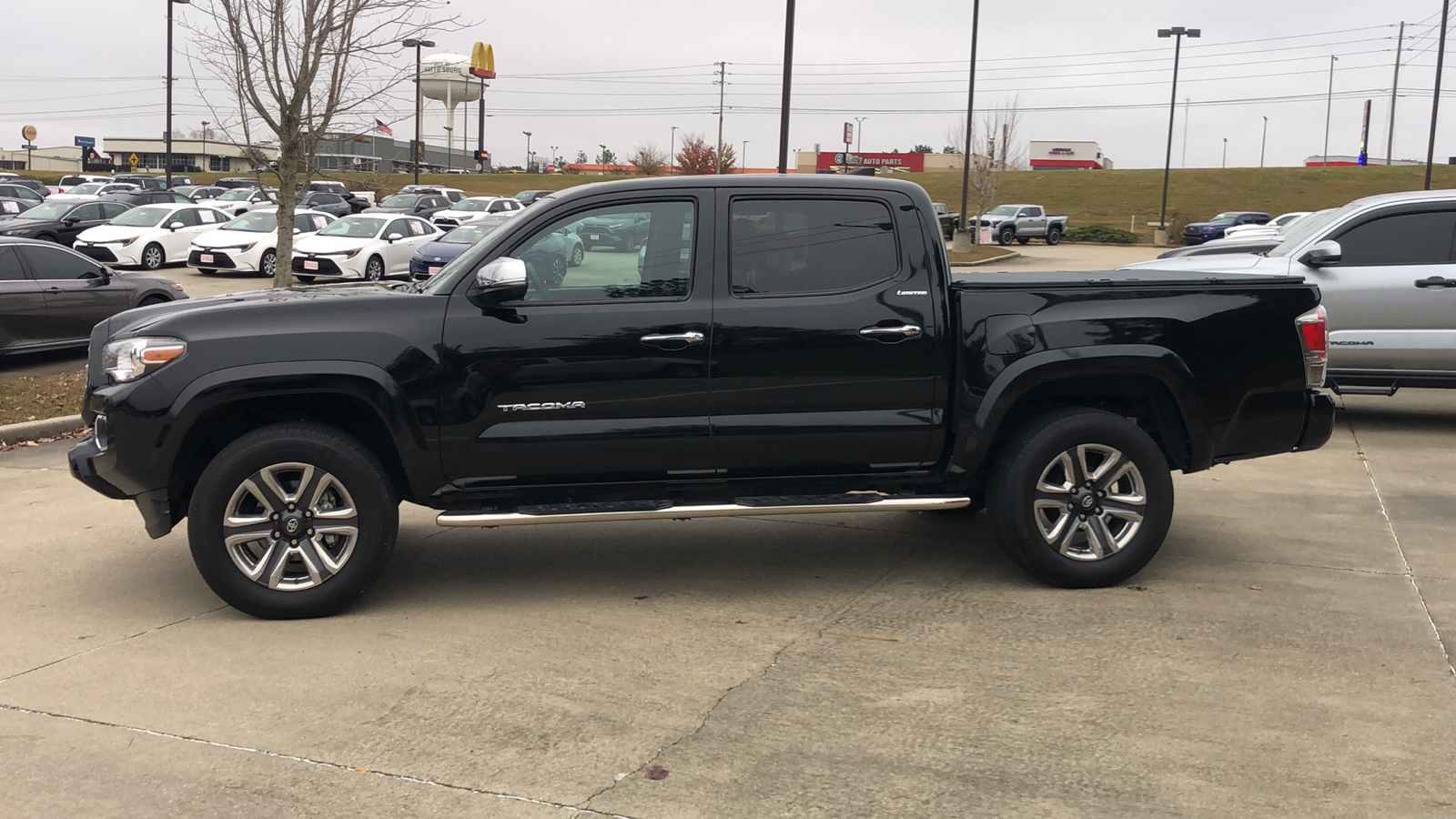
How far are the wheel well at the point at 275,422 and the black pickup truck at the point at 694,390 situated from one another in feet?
0.05

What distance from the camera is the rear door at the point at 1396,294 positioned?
32.3 ft

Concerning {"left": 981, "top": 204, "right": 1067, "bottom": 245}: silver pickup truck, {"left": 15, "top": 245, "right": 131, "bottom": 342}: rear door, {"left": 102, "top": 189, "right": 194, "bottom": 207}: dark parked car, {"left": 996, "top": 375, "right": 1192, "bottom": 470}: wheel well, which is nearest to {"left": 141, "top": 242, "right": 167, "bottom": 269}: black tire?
{"left": 102, "top": 189, "right": 194, "bottom": 207}: dark parked car

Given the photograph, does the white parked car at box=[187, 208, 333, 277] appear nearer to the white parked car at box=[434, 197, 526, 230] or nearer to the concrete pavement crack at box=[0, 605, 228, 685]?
the white parked car at box=[434, 197, 526, 230]

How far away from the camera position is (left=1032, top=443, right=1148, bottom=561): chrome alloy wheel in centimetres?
577

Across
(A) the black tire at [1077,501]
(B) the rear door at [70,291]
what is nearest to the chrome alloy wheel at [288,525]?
(A) the black tire at [1077,501]

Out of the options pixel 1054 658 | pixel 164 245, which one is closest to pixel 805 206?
pixel 1054 658

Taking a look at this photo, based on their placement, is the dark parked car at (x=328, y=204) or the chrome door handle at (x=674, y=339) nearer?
the chrome door handle at (x=674, y=339)

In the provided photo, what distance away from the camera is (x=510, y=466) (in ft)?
17.9

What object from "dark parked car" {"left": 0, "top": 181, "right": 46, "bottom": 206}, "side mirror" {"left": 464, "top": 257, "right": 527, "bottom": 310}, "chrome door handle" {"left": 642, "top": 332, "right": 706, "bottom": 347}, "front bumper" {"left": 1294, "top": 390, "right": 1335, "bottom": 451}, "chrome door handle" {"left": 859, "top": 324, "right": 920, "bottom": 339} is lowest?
"front bumper" {"left": 1294, "top": 390, "right": 1335, "bottom": 451}

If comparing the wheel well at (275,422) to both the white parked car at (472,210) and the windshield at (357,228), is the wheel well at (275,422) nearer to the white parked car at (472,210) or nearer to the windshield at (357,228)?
the windshield at (357,228)

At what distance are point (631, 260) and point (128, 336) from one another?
2.23 meters

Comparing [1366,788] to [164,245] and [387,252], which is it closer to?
[387,252]

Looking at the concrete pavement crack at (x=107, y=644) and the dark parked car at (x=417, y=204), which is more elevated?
the dark parked car at (x=417, y=204)

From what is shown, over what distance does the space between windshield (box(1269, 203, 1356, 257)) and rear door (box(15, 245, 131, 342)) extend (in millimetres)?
12127
